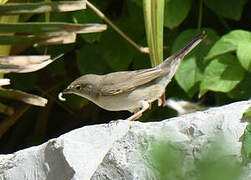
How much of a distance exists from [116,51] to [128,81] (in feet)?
3.33

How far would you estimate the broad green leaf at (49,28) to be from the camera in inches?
152

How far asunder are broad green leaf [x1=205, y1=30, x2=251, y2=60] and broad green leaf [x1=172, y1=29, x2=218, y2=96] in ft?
0.84

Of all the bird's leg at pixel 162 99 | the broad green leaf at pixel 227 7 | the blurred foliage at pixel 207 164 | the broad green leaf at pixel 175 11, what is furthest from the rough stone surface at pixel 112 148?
the broad green leaf at pixel 227 7

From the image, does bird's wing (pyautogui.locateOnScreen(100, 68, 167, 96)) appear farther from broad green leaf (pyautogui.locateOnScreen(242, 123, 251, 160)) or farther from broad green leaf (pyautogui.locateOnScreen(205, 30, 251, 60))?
broad green leaf (pyautogui.locateOnScreen(242, 123, 251, 160))

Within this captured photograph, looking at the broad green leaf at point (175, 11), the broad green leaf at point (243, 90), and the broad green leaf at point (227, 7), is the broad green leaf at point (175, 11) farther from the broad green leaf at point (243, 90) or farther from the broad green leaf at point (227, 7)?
the broad green leaf at point (243, 90)

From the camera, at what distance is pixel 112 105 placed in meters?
3.86

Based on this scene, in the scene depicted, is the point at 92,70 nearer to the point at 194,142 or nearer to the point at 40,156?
the point at 40,156

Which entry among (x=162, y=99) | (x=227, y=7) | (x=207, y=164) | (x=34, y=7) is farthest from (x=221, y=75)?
(x=207, y=164)

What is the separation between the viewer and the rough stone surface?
2.36 metres

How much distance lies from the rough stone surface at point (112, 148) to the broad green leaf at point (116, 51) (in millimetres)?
2106

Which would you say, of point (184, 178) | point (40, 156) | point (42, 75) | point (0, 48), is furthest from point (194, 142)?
point (42, 75)

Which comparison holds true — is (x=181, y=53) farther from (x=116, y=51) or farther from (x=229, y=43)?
(x=116, y=51)

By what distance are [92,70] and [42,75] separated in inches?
43.3

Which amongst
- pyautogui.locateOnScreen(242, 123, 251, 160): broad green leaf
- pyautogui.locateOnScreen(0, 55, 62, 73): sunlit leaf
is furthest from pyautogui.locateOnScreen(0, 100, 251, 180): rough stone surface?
pyautogui.locateOnScreen(0, 55, 62, 73): sunlit leaf
